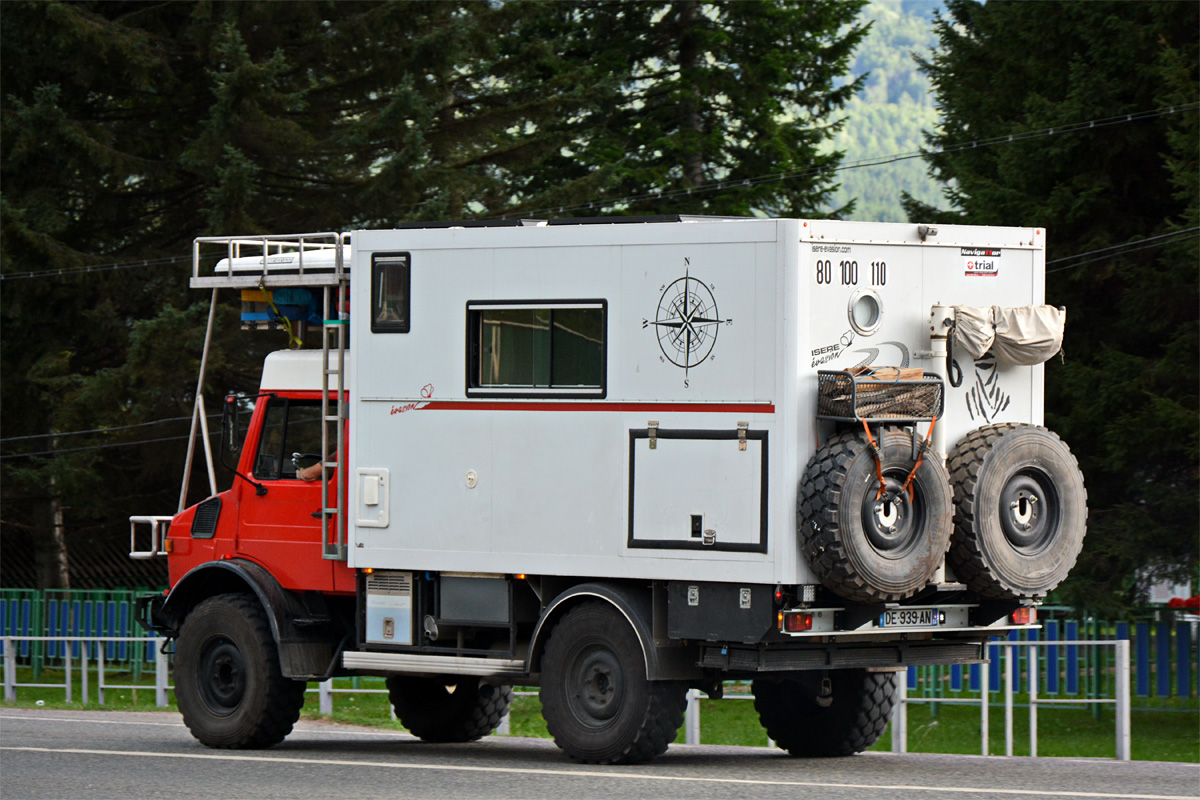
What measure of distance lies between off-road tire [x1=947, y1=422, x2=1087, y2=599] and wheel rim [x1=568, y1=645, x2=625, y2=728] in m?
2.27

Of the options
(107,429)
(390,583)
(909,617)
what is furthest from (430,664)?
(107,429)

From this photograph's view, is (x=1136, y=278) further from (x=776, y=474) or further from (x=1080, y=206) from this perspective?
(x=776, y=474)

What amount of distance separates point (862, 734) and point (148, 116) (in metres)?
21.7

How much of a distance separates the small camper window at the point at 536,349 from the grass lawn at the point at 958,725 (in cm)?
710

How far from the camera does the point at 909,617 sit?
1155 cm

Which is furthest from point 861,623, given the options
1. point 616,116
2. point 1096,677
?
point 616,116

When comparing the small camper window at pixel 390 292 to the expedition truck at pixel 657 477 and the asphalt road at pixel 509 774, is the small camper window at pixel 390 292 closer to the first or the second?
the expedition truck at pixel 657 477

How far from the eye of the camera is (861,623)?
11211 millimetres

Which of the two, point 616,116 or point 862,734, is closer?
point 862,734

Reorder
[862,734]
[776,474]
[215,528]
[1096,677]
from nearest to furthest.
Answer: [776,474]
[862,734]
[215,528]
[1096,677]

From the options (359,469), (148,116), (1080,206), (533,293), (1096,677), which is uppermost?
(148,116)

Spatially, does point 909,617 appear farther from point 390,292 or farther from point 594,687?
point 390,292

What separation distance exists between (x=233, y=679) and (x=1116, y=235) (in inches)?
592

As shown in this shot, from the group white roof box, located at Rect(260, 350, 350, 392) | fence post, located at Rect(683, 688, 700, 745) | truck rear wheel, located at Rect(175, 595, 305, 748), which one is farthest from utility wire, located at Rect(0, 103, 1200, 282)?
truck rear wheel, located at Rect(175, 595, 305, 748)
